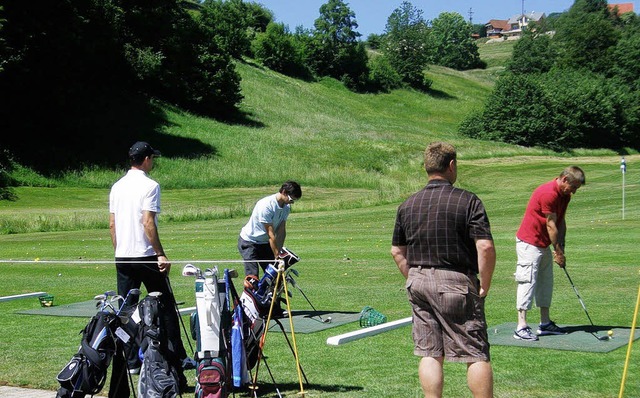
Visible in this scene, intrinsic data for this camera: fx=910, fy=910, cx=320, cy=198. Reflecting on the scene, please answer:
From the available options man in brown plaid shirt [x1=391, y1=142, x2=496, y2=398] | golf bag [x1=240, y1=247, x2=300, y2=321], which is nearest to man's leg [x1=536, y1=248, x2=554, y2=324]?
golf bag [x1=240, y1=247, x2=300, y2=321]

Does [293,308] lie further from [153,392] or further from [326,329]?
[153,392]

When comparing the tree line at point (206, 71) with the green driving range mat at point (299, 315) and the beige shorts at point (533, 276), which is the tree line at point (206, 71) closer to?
the green driving range mat at point (299, 315)

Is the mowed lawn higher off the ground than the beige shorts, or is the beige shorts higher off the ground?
the beige shorts

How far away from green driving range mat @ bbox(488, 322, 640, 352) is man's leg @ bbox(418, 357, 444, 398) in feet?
13.5

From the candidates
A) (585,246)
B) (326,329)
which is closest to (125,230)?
(326,329)

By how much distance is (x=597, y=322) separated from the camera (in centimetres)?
1211

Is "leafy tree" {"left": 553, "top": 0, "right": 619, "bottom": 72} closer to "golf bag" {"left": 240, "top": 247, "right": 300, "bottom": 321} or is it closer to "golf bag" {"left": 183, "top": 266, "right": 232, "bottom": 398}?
"golf bag" {"left": 240, "top": 247, "right": 300, "bottom": 321}

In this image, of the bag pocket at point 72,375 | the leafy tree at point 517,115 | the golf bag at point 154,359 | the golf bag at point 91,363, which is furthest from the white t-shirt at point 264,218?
the leafy tree at point 517,115

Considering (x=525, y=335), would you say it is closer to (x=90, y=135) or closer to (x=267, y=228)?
(x=267, y=228)

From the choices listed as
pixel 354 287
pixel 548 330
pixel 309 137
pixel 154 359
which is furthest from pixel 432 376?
pixel 309 137

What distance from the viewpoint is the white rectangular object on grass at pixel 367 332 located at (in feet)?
35.2

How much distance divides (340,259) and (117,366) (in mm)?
14639

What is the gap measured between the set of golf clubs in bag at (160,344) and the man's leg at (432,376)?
1.62 meters

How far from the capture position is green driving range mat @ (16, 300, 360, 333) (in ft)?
40.3
